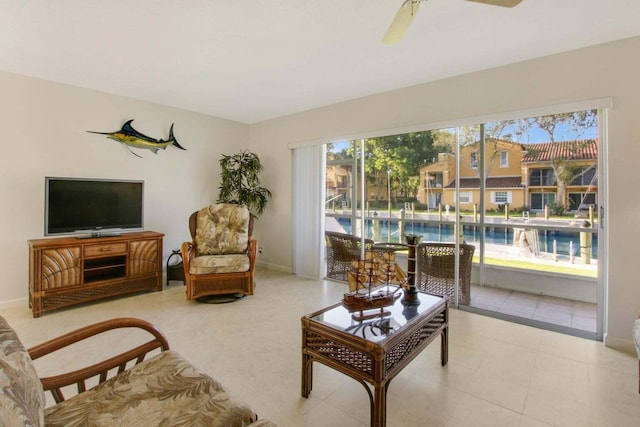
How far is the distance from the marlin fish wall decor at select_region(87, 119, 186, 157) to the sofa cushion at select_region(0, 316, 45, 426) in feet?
11.1

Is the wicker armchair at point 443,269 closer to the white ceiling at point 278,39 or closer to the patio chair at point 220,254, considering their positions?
the white ceiling at point 278,39

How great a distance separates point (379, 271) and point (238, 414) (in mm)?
1169

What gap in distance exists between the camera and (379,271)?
1.99 metres

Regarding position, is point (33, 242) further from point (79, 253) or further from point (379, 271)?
point (379, 271)

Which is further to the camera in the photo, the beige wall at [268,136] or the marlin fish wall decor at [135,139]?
the marlin fish wall decor at [135,139]

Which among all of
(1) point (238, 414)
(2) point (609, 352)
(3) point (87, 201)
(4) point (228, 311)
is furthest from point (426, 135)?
(3) point (87, 201)

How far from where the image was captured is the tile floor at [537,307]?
115 inches

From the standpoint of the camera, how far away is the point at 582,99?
2568mm

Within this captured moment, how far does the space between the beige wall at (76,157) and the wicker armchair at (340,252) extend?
2136mm

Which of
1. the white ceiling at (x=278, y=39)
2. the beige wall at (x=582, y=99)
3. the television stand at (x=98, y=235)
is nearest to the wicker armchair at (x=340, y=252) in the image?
the beige wall at (x=582, y=99)

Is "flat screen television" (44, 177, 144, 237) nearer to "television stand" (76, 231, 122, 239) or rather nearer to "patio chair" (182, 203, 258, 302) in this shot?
"television stand" (76, 231, 122, 239)

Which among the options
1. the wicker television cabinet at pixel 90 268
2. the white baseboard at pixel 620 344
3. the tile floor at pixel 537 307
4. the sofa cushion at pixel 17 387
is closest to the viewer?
the sofa cushion at pixel 17 387

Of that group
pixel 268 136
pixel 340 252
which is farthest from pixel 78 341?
pixel 268 136

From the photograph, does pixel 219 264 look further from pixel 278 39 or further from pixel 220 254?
pixel 278 39
